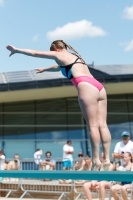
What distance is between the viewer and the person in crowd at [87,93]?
154 inches

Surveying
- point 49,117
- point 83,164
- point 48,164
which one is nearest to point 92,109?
point 83,164

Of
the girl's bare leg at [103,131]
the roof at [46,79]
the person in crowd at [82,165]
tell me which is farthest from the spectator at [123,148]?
the roof at [46,79]

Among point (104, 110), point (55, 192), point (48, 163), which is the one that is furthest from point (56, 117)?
point (104, 110)

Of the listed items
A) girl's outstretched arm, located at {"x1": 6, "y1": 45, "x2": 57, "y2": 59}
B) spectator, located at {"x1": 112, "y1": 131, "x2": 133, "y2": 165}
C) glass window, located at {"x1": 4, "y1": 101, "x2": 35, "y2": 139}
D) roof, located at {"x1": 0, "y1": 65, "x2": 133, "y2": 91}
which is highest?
roof, located at {"x1": 0, "y1": 65, "x2": 133, "y2": 91}

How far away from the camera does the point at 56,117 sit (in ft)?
67.2

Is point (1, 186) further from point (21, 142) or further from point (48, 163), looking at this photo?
point (21, 142)

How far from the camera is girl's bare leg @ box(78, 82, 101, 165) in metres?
3.89

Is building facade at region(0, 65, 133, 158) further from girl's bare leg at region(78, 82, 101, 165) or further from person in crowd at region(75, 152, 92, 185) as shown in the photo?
girl's bare leg at region(78, 82, 101, 165)

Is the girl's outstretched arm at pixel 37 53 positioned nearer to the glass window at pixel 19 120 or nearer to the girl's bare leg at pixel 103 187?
the girl's bare leg at pixel 103 187

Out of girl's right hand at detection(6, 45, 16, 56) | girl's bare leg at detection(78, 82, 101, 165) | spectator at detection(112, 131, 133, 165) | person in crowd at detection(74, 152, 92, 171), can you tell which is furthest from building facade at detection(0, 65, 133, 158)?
girl's bare leg at detection(78, 82, 101, 165)

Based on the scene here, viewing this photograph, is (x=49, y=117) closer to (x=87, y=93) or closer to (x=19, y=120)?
(x=19, y=120)

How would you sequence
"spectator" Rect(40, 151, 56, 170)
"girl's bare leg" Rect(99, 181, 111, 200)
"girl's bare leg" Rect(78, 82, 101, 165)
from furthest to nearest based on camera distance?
1. "spectator" Rect(40, 151, 56, 170)
2. "girl's bare leg" Rect(99, 181, 111, 200)
3. "girl's bare leg" Rect(78, 82, 101, 165)

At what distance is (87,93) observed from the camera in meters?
3.93

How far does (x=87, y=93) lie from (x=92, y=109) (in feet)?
0.64
